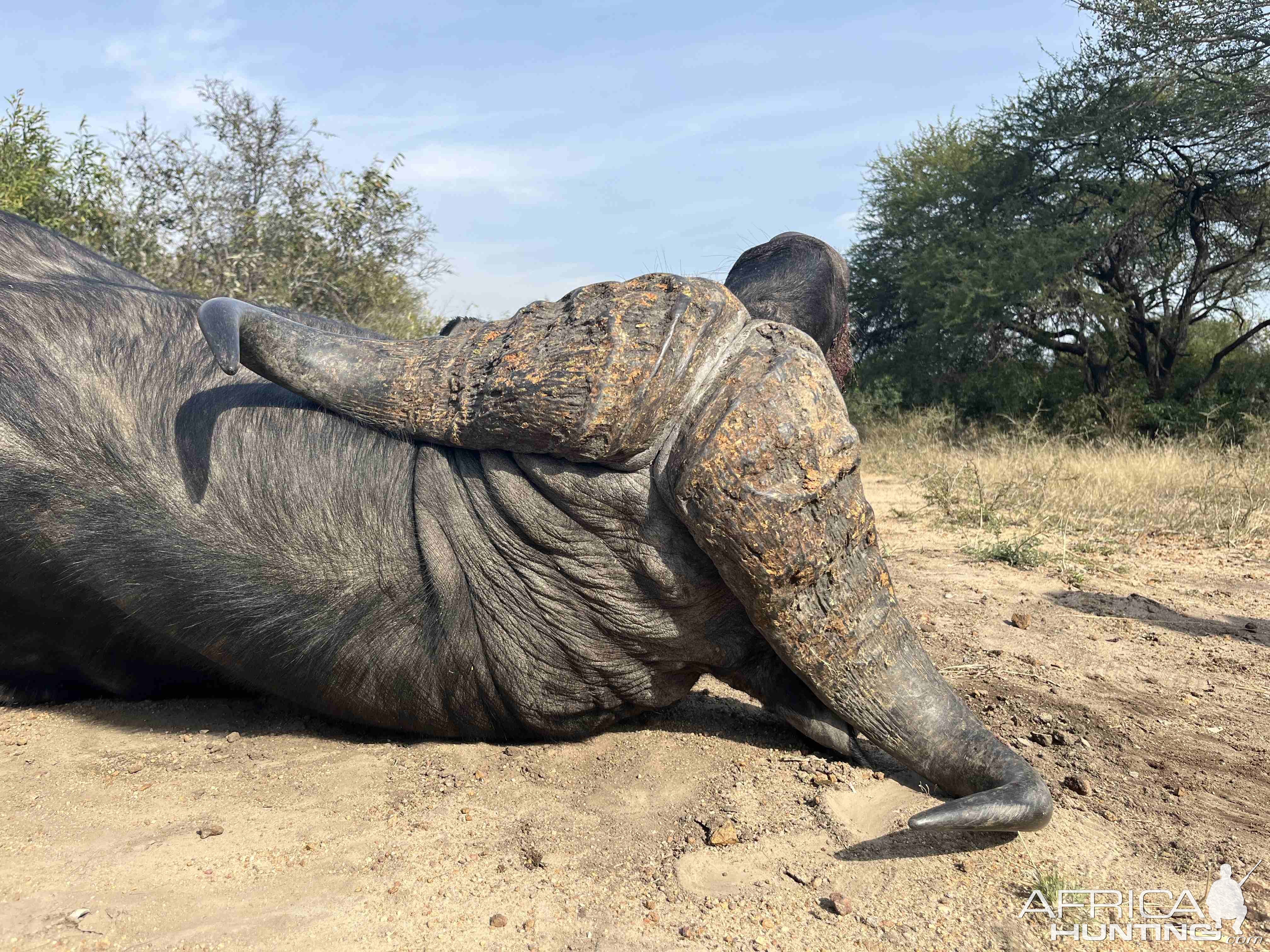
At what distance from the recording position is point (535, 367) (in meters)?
2.63

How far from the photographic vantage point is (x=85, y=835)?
2.46 m

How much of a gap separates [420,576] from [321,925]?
100cm

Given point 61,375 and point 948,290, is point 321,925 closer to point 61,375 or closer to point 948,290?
point 61,375

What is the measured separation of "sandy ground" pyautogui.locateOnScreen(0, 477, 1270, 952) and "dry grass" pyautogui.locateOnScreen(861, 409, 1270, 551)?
305 cm

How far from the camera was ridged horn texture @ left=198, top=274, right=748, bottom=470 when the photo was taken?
8.46 feet

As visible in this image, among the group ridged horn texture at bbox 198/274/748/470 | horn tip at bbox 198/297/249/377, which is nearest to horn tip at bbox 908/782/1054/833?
ridged horn texture at bbox 198/274/748/470

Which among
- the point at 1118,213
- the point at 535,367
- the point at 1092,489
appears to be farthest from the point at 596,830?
the point at 1118,213

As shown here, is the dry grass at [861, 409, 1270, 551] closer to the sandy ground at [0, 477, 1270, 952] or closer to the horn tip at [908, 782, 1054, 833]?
the sandy ground at [0, 477, 1270, 952]

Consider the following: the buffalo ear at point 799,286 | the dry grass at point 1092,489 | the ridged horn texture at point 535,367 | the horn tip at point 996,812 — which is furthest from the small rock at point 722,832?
the dry grass at point 1092,489

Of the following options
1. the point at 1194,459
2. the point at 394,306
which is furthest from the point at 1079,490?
the point at 394,306

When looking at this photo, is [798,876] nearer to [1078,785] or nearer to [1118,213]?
[1078,785]

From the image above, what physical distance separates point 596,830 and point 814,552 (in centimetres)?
93

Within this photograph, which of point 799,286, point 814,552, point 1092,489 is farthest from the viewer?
point 1092,489

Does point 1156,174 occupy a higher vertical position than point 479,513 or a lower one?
higher
